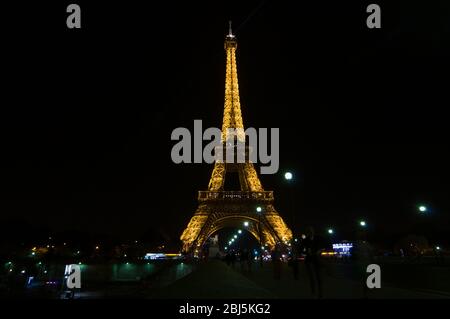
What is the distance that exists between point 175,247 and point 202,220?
4113cm

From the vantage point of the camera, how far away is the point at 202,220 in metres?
64.4

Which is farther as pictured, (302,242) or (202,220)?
(202,220)

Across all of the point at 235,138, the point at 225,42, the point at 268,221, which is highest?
the point at 225,42

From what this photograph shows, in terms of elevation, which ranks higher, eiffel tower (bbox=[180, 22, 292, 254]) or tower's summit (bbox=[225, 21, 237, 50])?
tower's summit (bbox=[225, 21, 237, 50])

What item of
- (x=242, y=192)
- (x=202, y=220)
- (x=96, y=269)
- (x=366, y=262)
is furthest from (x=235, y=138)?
(x=366, y=262)

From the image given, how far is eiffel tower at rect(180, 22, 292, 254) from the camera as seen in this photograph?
62816 mm

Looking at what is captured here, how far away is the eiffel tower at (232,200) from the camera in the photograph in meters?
62.8

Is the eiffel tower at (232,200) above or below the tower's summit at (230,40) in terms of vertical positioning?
below

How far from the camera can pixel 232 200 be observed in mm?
66250

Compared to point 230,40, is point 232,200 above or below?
below
